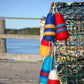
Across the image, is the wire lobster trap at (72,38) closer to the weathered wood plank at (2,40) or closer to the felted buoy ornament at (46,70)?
the felted buoy ornament at (46,70)

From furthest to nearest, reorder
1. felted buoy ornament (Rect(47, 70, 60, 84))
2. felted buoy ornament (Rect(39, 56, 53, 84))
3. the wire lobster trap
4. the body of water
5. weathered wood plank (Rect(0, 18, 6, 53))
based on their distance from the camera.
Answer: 1. the body of water
2. weathered wood plank (Rect(0, 18, 6, 53))
3. the wire lobster trap
4. felted buoy ornament (Rect(39, 56, 53, 84))
5. felted buoy ornament (Rect(47, 70, 60, 84))

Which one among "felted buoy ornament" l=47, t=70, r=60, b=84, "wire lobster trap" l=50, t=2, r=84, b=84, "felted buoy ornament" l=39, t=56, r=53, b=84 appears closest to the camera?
"felted buoy ornament" l=47, t=70, r=60, b=84

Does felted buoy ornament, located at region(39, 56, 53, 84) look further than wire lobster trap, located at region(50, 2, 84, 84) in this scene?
No

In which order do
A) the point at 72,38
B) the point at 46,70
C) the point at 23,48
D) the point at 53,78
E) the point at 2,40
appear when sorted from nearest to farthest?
the point at 53,78 → the point at 46,70 → the point at 72,38 → the point at 2,40 → the point at 23,48

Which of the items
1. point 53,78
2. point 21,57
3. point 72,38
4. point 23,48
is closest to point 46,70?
point 53,78

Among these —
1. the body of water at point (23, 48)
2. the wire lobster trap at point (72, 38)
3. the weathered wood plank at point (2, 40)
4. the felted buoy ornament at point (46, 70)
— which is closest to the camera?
the felted buoy ornament at point (46, 70)

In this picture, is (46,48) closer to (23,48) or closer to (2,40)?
(2,40)

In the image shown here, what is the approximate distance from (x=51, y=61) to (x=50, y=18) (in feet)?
1.45

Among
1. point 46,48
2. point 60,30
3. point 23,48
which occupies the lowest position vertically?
point 23,48

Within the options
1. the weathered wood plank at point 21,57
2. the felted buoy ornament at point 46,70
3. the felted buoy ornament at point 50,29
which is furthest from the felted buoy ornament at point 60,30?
the weathered wood plank at point 21,57

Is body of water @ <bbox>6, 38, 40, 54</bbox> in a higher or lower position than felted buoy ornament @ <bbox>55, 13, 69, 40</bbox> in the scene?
lower

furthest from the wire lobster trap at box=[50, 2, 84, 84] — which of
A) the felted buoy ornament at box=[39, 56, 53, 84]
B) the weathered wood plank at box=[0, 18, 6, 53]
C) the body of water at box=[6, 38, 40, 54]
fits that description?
the body of water at box=[6, 38, 40, 54]

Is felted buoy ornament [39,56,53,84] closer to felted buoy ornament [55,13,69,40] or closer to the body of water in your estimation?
felted buoy ornament [55,13,69,40]

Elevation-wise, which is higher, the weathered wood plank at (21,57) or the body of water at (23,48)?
the weathered wood plank at (21,57)
